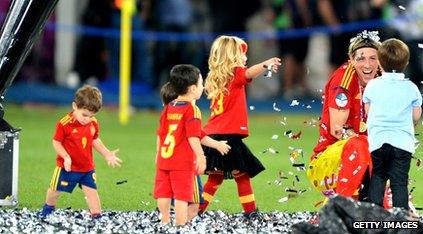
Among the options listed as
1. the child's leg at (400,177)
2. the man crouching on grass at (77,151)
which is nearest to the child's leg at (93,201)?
the man crouching on grass at (77,151)

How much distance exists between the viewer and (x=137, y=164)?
53.2 ft

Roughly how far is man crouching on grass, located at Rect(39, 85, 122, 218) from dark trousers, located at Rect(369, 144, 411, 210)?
222 cm

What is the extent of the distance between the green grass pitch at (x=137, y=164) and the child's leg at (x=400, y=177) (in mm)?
2084

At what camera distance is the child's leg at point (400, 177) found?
10.6 m

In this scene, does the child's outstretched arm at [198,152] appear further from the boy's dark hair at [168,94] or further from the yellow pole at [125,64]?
the yellow pole at [125,64]

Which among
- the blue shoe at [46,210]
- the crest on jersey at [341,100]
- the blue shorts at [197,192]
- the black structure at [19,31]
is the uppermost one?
the black structure at [19,31]

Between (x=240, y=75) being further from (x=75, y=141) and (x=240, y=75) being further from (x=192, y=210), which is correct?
(x=75, y=141)

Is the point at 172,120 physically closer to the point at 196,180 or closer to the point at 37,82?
the point at 196,180

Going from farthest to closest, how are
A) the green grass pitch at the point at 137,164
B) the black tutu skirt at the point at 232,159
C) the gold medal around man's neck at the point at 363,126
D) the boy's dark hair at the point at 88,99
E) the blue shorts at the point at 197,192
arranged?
the green grass pitch at the point at 137,164
the black tutu skirt at the point at 232,159
the boy's dark hair at the point at 88,99
the blue shorts at the point at 197,192
the gold medal around man's neck at the point at 363,126

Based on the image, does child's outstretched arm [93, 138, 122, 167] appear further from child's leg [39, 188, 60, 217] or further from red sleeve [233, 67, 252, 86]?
red sleeve [233, 67, 252, 86]

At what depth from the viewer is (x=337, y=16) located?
77.0ft

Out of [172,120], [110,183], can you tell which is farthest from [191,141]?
[110,183]

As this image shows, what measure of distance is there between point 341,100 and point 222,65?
4.05 feet

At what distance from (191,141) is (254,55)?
44.3ft
